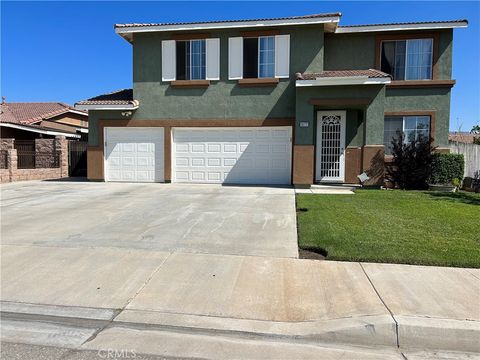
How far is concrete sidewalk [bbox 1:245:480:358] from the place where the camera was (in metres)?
3.76

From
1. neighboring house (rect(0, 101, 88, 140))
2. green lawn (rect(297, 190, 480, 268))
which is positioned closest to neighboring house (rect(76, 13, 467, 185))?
green lawn (rect(297, 190, 480, 268))

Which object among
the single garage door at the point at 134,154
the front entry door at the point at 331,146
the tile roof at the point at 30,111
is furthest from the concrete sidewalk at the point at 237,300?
the tile roof at the point at 30,111

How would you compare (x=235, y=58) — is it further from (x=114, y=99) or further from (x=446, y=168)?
(x=446, y=168)

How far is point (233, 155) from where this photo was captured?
1523 centimetres

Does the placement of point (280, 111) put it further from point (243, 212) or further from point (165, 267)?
point (165, 267)

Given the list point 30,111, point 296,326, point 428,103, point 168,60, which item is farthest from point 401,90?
point 30,111

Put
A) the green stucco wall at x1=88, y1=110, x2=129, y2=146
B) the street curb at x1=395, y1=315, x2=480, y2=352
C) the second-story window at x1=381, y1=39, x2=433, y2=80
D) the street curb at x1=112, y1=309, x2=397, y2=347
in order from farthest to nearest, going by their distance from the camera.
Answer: the green stucco wall at x1=88, y1=110, x2=129, y2=146 → the second-story window at x1=381, y1=39, x2=433, y2=80 → the street curb at x1=112, y1=309, x2=397, y2=347 → the street curb at x1=395, y1=315, x2=480, y2=352

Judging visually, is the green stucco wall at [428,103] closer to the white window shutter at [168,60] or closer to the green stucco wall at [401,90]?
the green stucco wall at [401,90]

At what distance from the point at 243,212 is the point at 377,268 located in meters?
4.24

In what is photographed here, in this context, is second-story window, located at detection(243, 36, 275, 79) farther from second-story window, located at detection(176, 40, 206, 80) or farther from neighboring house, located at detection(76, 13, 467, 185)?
second-story window, located at detection(176, 40, 206, 80)

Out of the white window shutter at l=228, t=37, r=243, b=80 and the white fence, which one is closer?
the white window shutter at l=228, t=37, r=243, b=80

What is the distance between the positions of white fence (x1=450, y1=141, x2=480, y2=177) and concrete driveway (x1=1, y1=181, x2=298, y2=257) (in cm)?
803

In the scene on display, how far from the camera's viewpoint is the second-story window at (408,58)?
14836mm

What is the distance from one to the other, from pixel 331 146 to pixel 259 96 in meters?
3.54
